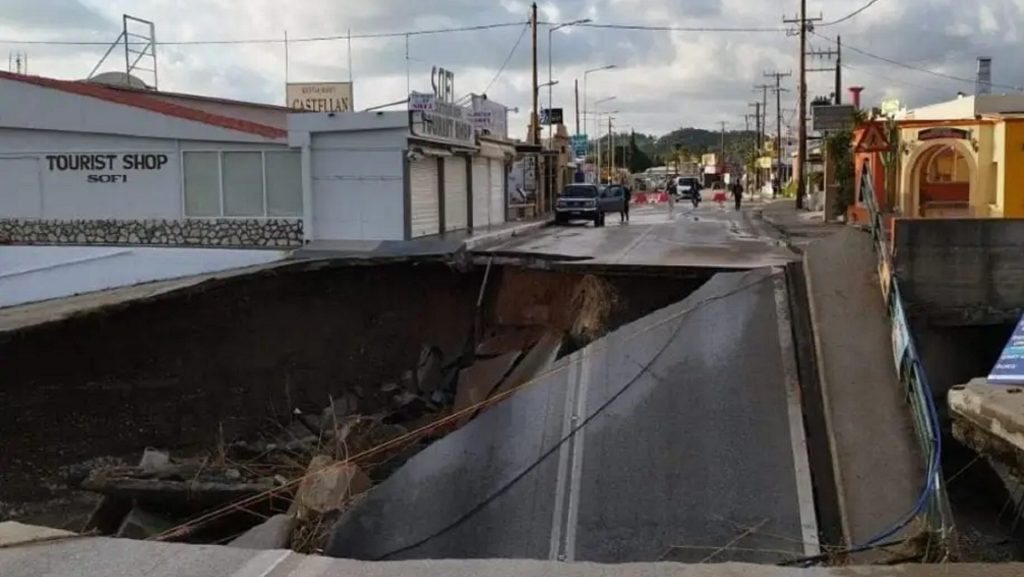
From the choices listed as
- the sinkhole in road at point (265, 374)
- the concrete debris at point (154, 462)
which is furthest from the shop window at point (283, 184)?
the concrete debris at point (154, 462)

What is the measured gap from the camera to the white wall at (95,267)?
80.7 feet

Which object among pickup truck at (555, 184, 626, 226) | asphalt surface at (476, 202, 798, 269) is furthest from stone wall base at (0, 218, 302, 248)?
pickup truck at (555, 184, 626, 226)

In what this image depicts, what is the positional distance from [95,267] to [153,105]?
14.6 feet

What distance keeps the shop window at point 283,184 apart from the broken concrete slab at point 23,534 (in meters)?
Result: 20.7

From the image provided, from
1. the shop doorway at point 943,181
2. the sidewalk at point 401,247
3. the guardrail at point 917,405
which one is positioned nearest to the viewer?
the guardrail at point 917,405

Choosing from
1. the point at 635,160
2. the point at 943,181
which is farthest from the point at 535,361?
the point at 635,160

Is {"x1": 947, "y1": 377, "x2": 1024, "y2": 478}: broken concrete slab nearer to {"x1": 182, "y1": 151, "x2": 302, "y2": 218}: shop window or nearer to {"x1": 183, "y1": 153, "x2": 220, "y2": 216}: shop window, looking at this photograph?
{"x1": 182, "y1": 151, "x2": 302, "y2": 218}: shop window

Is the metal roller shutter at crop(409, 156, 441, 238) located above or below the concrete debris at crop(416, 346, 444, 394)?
above

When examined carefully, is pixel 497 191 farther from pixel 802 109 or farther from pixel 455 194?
pixel 802 109

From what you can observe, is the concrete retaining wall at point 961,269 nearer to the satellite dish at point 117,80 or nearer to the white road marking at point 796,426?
the white road marking at point 796,426

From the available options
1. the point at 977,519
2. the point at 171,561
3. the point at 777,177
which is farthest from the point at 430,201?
the point at 777,177

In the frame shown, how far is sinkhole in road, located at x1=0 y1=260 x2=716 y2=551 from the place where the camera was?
560 inches

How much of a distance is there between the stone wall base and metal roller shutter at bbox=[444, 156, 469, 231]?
5.94 metres

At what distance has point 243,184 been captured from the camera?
26.1 meters
